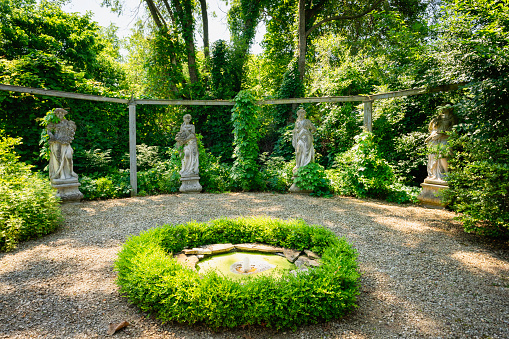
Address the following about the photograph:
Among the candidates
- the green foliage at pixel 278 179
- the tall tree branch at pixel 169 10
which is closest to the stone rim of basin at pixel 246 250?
the green foliage at pixel 278 179

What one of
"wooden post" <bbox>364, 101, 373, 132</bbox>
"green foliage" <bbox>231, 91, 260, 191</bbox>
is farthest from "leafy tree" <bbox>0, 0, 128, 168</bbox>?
"wooden post" <bbox>364, 101, 373, 132</bbox>

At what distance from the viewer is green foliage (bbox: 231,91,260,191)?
844 cm

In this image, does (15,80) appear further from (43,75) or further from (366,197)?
(366,197)

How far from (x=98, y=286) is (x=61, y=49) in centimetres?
1131

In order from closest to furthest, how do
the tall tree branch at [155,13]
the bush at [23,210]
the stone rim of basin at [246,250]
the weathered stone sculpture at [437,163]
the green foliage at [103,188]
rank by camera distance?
the stone rim of basin at [246,250] < the bush at [23,210] < the weathered stone sculpture at [437,163] < the green foliage at [103,188] < the tall tree branch at [155,13]

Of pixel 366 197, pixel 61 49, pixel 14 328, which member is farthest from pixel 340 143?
pixel 61 49

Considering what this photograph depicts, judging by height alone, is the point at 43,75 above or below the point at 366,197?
above

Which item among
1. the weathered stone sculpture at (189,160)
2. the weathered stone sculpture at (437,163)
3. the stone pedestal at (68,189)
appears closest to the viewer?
the weathered stone sculpture at (437,163)

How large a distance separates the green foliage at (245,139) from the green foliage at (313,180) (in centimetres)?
138

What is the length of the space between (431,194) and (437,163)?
725 mm

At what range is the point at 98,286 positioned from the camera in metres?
3.08

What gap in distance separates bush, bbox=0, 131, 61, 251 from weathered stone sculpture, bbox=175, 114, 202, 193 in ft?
11.4

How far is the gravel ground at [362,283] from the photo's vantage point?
2.42 meters

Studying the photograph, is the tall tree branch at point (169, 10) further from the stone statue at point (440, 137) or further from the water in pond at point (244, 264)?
the water in pond at point (244, 264)
